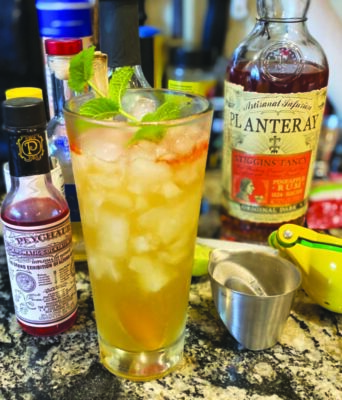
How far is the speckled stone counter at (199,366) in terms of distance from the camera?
534 mm

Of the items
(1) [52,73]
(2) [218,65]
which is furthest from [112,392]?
(2) [218,65]

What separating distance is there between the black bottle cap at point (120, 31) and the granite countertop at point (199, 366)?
306mm

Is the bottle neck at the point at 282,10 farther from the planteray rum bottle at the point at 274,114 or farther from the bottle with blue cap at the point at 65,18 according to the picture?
the bottle with blue cap at the point at 65,18

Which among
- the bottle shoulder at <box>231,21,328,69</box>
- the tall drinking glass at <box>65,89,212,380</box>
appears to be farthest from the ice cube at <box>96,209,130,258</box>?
the bottle shoulder at <box>231,21,328,69</box>

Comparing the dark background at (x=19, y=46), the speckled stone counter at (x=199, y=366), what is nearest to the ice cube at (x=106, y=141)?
the speckled stone counter at (x=199, y=366)

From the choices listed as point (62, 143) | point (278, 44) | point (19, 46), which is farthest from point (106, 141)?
point (19, 46)

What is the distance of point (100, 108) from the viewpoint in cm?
49

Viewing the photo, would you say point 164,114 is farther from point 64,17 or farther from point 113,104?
point 64,17

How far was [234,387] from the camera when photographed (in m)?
0.54

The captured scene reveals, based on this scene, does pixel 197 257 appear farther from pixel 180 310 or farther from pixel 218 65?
pixel 218 65

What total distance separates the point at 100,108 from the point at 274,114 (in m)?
0.28

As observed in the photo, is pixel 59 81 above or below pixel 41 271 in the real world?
above

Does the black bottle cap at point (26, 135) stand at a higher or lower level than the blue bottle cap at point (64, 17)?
lower

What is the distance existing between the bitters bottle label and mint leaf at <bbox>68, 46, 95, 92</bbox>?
257 mm
